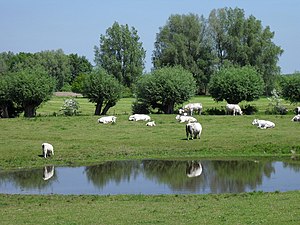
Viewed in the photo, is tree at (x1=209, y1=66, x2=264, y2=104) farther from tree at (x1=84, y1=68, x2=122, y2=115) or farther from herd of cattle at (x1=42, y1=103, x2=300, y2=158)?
tree at (x1=84, y1=68, x2=122, y2=115)

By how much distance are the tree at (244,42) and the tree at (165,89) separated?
33.1 m

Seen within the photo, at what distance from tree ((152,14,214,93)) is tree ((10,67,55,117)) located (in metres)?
39.7

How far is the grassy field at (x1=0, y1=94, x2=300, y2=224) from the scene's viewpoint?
16188 millimetres

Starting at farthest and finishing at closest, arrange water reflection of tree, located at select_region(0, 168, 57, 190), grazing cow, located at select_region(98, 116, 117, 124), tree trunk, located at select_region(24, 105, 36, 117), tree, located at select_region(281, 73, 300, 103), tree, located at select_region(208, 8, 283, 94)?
tree, located at select_region(208, 8, 283, 94) < tree, located at select_region(281, 73, 300, 103) < tree trunk, located at select_region(24, 105, 36, 117) < grazing cow, located at select_region(98, 116, 117, 124) < water reflection of tree, located at select_region(0, 168, 57, 190)

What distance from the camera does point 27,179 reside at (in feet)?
87.6

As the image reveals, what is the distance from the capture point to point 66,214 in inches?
672

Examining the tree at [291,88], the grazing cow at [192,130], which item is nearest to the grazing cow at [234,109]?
the tree at [291,88]

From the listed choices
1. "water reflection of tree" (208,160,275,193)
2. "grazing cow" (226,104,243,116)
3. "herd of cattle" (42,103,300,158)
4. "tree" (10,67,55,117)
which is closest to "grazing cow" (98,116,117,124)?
"herd of cattle" (42,103,300,158)

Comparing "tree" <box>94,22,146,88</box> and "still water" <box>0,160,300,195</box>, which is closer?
"still water" <box>0,160,300,195</box>

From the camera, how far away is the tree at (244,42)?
9194 cm

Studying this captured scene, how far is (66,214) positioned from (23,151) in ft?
56.5

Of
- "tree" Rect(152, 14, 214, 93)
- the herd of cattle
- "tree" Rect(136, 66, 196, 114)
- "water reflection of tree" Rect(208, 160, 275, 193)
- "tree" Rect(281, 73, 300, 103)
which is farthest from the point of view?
"tree" Rect(152, 14, 214, 93)

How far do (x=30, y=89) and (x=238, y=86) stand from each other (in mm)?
24149

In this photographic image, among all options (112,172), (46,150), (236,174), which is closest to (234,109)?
(46,150)
